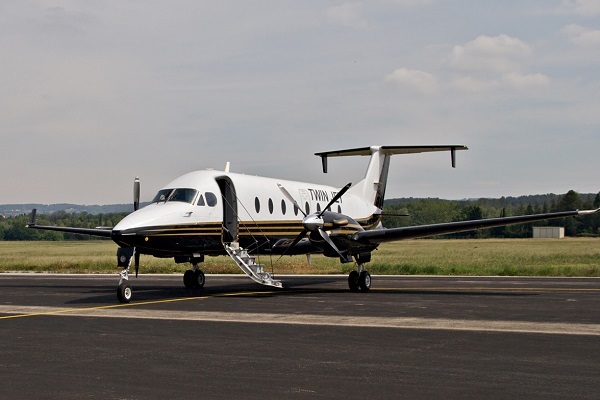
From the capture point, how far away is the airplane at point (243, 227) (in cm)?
2342

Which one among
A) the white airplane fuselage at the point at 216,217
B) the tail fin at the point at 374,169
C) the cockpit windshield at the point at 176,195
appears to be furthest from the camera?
the tail fin at the point at 374,169

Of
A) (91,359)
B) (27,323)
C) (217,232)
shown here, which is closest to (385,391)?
(91,359)

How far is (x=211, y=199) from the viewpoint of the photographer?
2573 cm

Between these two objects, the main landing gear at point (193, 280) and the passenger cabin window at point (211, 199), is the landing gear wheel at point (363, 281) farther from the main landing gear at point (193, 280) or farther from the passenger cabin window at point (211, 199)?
the main landing gear at point (193, 280)

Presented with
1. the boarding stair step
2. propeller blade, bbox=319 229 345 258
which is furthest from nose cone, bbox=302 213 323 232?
the boarding stair step

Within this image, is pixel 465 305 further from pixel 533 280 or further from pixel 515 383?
pixel 533 280

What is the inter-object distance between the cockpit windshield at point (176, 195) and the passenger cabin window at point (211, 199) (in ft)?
1.69

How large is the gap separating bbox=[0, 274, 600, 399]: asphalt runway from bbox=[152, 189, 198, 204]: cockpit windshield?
330 centimetres

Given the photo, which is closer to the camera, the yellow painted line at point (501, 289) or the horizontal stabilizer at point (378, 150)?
the yellow painted line at point (501, 289)

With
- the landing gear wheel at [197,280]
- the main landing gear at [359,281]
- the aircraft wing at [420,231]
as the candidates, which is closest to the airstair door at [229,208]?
the landing gear wheel at [197,280]

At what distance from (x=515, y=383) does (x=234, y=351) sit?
5.04m

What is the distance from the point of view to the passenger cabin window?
83.9 feet

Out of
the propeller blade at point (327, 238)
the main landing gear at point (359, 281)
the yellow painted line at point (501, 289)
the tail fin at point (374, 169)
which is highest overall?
the tail fin at point (374, 169)

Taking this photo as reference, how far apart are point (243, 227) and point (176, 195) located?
3.07 metres
